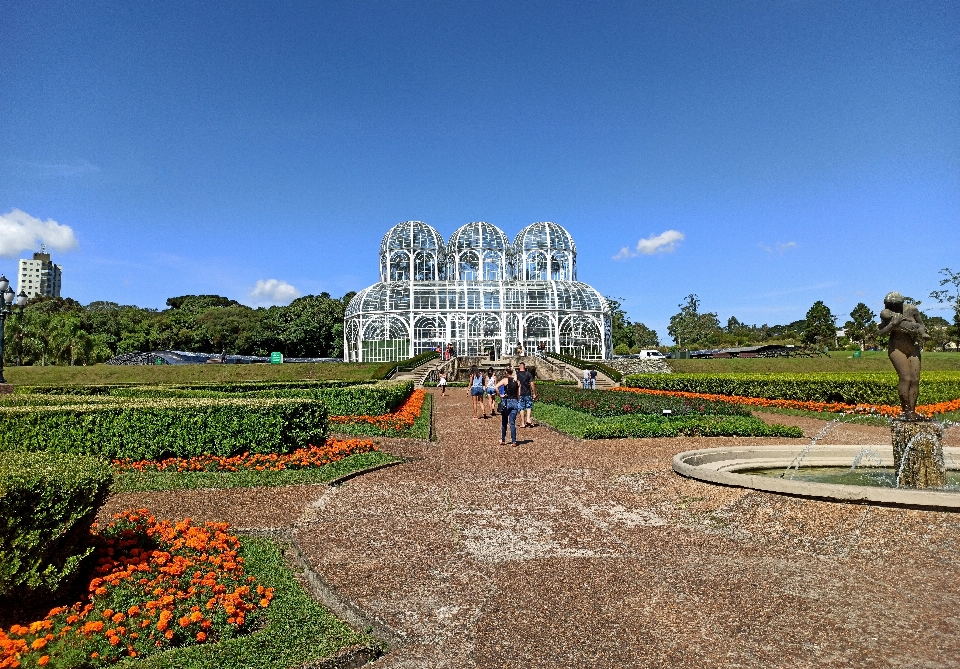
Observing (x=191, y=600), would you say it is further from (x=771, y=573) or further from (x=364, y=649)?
(x=771, y=573)

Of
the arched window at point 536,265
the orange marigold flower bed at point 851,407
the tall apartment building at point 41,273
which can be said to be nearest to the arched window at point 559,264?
the arched window at point 536,265

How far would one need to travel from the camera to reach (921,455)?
258 inches

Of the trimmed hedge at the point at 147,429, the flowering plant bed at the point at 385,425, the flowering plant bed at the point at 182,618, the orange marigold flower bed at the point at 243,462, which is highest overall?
the trimmed hedge at the point at 147,429

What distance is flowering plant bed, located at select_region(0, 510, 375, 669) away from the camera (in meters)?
3.42

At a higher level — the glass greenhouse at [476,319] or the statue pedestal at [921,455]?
the glass greenhouse at [476,319]

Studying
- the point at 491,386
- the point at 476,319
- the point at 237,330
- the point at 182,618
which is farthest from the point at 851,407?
the point at 237,330

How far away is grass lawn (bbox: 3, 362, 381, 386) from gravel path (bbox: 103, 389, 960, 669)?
2592 centimetres

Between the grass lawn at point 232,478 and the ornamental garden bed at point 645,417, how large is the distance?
5.60 metres

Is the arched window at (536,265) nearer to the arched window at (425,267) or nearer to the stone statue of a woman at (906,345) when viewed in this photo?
the arched window at (425,267)

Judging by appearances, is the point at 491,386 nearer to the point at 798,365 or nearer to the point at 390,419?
the point at 390,419

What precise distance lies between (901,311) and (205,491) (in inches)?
367

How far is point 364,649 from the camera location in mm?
3602

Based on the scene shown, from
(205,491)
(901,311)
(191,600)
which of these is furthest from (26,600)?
(901,311)

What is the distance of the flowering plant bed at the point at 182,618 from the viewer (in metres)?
3.42
